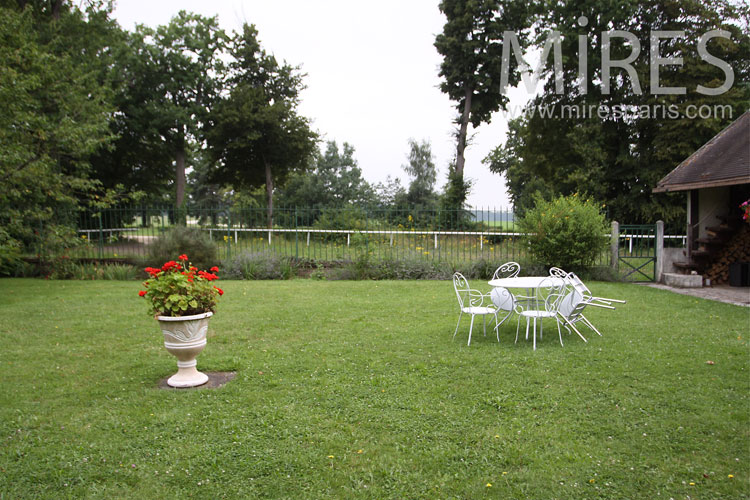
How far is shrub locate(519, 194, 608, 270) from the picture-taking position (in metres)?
12.0

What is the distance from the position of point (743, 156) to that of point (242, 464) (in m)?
12.9

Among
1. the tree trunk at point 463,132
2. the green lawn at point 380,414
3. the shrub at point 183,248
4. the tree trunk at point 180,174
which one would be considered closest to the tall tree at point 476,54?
the tree trunk at point 463,132

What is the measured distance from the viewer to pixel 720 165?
1130 cm

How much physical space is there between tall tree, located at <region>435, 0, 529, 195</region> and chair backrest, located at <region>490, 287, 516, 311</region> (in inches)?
696

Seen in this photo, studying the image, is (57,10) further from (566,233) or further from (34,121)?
(566,233)

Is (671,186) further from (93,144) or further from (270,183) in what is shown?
(270,183)

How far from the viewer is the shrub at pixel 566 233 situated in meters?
12.0

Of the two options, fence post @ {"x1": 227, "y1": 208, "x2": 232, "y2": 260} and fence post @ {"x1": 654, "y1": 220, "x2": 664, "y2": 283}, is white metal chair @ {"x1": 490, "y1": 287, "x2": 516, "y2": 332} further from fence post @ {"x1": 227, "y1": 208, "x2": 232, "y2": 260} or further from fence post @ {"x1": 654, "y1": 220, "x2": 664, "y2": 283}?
fence post @ {"x1": 227, "y1": 208, "x2": 232, "y2": 260}

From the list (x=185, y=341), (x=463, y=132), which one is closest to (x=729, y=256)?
(x=185, y=341)

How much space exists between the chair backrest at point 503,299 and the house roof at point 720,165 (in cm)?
714

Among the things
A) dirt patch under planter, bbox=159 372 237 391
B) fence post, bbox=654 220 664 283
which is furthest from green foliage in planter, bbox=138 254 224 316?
fence post, bbox=654 220 664 283

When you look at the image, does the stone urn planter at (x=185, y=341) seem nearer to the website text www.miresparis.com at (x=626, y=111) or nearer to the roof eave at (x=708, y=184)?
the roof eave at (x=708, y=184)

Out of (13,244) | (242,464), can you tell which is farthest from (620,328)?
(13,244)

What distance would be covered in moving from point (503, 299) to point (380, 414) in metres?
3.03
